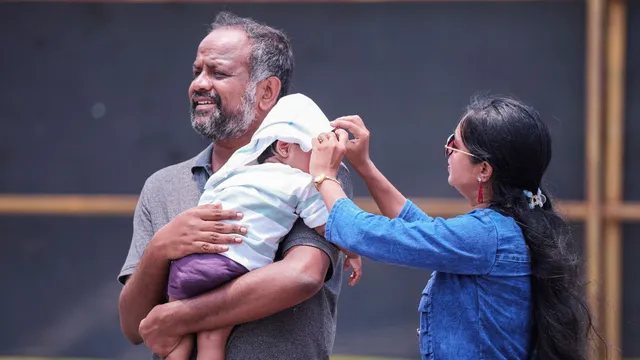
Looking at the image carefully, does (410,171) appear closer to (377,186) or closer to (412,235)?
(377,186)

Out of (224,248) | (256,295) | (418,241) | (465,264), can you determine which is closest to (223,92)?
(224,248)

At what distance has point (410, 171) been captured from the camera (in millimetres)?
5352

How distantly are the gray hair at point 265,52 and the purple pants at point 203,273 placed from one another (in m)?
0.72

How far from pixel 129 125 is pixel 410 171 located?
5.56 ft

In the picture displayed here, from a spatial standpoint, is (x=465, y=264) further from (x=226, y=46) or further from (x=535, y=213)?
(x=226, y=46)

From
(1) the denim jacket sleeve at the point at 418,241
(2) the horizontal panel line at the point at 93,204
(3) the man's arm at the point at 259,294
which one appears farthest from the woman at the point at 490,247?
(2) the horizontal panel line at the point at 93,204

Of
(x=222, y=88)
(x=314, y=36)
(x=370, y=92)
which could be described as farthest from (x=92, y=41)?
(x=222, y=88)

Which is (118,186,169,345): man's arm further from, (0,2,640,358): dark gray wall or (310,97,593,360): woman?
(0,2,640,358): dark gray wall

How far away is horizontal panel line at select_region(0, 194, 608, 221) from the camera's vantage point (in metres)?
5.29

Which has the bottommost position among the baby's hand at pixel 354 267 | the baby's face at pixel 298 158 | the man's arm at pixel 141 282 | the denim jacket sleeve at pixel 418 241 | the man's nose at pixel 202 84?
the baby's hand at pixel 354 267

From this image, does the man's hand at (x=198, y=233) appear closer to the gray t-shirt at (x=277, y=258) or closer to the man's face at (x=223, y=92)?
the gray t-shirt at (x=277, y=258)

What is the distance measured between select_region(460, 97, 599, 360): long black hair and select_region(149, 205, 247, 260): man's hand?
704 mm

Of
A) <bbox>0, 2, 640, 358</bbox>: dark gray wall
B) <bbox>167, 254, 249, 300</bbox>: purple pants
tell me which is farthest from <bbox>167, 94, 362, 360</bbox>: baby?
<bbox>0, 2, 640, 358</bbox>: dark gray wall

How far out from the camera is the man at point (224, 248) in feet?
8.17
